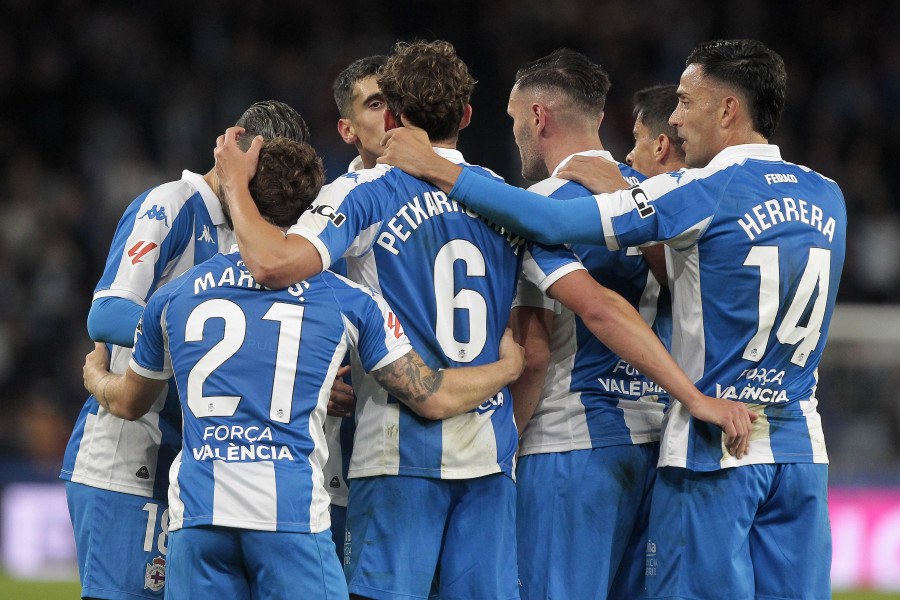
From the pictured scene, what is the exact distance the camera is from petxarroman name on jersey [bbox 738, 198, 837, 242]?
4.05 meters

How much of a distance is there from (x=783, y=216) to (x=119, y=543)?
298 centimetres

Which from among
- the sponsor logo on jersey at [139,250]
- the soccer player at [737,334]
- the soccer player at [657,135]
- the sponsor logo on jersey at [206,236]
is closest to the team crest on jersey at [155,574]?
the sponsor logo on jersey at [139,250]

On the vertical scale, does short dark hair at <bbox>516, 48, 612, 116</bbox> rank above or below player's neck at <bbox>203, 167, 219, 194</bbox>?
above

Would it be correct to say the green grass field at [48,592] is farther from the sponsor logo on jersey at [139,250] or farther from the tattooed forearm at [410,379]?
the tattooed forearm at [410,379]

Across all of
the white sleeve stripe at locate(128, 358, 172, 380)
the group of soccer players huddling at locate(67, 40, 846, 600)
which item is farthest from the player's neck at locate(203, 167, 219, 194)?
the white sleeve stripe at locate(128, 358, 172, 380)

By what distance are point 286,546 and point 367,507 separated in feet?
1.70

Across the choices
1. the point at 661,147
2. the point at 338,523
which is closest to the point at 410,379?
the point at 338,523

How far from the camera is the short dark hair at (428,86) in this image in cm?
408

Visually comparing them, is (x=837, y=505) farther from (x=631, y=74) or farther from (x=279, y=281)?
(x=279, y=281)

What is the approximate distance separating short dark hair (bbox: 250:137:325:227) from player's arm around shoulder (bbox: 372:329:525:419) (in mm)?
681

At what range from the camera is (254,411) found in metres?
3.56

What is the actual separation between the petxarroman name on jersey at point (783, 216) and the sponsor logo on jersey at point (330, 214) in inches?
59.5

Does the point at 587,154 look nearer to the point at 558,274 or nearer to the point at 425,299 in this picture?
the point at 558,274

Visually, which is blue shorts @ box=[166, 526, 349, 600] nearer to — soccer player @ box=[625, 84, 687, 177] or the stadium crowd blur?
soccer player @ box=[625, 84, 687, 177]
